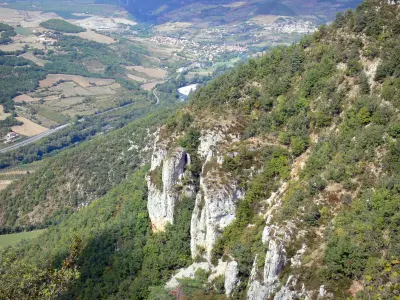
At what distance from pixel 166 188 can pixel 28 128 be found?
5032 inches

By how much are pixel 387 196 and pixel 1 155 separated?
13481 cm

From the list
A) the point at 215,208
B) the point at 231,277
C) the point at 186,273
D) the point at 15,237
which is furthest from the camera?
the point at 15,237

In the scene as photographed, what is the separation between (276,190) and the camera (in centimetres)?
4538

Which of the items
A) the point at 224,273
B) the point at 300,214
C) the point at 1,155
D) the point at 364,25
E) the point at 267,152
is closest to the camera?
the point at 300,214

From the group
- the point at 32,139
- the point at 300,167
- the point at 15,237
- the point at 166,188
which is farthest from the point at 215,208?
the point at 32,139

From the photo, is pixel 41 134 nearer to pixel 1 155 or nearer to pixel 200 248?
pixel 1 155

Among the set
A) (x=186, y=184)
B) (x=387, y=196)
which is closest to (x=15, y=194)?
(x=186, y=184)

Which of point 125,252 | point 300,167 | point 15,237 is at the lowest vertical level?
point 15,237

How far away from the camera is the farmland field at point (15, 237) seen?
298ft

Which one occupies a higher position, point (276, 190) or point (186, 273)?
point (276, 190)

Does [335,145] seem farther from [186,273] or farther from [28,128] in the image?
[28,128]

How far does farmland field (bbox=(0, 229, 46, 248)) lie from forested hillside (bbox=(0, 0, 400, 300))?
23111 mm

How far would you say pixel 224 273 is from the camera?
4369 cm

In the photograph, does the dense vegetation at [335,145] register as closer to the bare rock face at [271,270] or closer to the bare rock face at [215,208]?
the bare rock face at [271,270]
